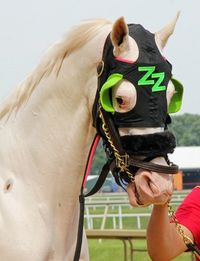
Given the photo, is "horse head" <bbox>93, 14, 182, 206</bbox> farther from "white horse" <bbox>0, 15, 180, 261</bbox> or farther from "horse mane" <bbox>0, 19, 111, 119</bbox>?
"horse mane" <bbox>0, 19, 111, 119</bbox>

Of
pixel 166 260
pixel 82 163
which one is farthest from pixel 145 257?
pixel 82 163

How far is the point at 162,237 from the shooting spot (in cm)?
367

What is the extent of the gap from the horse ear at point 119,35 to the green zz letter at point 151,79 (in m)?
0.13

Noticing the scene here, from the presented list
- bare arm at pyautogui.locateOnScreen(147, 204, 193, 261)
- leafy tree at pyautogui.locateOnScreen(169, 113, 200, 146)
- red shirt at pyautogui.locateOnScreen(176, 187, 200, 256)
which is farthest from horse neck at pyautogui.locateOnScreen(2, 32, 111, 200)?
leafy tree at pyautogui.locateOnScreen(169, 113, 200, 146)

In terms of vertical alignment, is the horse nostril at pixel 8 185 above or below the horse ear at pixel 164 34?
below

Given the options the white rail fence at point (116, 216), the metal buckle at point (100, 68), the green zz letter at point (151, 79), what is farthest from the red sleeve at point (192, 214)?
the white rail fence at point (116, 216)

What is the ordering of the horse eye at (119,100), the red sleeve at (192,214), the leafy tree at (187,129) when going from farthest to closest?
the leafy tree at (187,129) → the red sleeve at (192,214) → the horse eye at (119,100)

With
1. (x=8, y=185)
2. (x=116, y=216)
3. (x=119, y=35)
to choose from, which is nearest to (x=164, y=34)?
(x=119, y=35)

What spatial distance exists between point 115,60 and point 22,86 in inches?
19.8

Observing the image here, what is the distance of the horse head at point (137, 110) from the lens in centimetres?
313

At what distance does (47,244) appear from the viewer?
126 inches

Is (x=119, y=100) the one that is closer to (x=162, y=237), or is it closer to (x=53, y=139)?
(x=53, y=139)

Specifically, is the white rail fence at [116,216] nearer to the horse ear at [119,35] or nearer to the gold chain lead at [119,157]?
the gold chain lead at [119,157]

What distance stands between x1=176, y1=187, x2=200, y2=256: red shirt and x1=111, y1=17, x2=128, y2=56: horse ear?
1075 mm
